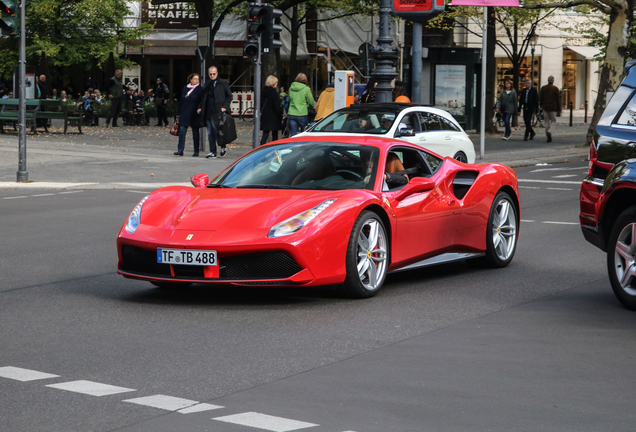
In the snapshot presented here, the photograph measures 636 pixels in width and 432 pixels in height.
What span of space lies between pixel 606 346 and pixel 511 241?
3.41m

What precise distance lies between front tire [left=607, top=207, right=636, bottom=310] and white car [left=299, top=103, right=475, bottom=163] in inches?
362

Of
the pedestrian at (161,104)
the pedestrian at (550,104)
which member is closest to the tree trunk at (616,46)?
the pedestrian at (550,104)

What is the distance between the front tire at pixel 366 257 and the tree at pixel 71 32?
115 feet

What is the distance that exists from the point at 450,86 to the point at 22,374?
31.3m

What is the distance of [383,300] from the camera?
7820 millimetres

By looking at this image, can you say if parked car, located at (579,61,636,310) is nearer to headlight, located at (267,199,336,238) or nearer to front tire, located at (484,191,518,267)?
front tire, located at (484,191,518,267)

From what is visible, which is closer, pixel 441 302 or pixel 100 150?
pixel 441 302

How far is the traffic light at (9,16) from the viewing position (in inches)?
726

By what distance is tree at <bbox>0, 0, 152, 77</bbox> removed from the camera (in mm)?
41438

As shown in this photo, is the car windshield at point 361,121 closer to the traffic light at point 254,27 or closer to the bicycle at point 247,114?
the traffic light at point 254,27

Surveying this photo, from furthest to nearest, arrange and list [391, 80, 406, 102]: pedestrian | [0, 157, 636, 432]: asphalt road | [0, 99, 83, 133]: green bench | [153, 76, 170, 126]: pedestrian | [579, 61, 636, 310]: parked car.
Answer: [153, 76, 170, 126]: pedestrian < [0, 99, 83, 133]: green bench < [391, 80, 406, 102]: pedestrian < [579, 61, 636, 310]: parked car < [0, 157, 636, 432]: asphalt road

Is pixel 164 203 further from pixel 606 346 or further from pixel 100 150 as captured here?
pixel 100 150

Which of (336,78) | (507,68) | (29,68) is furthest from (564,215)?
(507,68)

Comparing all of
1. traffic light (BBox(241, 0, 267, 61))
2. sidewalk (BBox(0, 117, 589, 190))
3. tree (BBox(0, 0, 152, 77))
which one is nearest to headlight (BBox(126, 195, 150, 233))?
sidewalk (BBox(0, 117, 589, 190))
